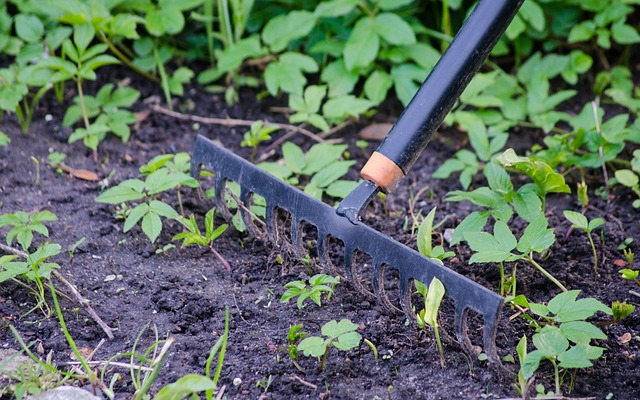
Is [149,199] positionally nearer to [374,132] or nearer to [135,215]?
[135,215]

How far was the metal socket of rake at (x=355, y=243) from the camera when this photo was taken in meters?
1.69

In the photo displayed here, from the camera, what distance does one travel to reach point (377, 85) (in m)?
2.94

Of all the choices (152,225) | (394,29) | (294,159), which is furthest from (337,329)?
(394,29)

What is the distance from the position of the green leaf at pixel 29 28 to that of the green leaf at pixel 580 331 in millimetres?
2417

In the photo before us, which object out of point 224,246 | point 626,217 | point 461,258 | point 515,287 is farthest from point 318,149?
point 626,217

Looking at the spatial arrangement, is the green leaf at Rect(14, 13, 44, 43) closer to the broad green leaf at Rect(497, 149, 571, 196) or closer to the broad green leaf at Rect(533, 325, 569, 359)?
the broad green leaf at Rect(497, 149, 571, 196)

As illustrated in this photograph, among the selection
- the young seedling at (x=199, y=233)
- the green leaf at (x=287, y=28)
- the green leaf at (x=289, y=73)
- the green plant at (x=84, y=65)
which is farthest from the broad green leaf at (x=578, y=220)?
the green plant at (x=84, y=65)

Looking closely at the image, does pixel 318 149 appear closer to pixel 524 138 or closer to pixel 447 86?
pixel 447 86

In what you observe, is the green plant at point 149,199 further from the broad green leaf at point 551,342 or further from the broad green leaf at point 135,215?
the broad green leaf at point 551,342

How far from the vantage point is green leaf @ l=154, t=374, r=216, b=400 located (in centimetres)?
150

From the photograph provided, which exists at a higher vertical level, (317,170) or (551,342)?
(551,342)

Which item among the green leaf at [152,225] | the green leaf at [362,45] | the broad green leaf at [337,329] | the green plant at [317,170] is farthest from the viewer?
the green leaf at [362,45]

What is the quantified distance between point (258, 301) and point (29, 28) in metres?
1.75

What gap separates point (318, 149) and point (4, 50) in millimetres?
1601
